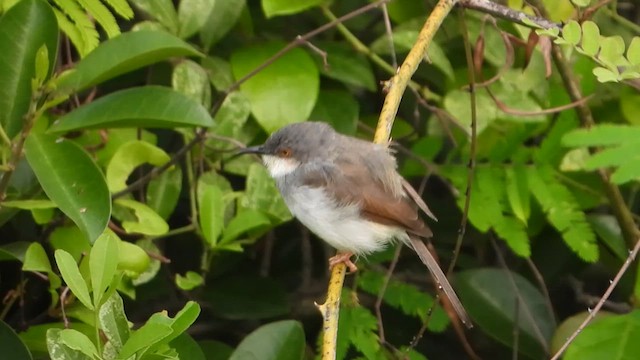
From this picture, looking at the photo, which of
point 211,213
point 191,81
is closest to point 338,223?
point 211,213

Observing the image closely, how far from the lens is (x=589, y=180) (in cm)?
319

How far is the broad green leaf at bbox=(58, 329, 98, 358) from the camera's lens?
5.67 ft

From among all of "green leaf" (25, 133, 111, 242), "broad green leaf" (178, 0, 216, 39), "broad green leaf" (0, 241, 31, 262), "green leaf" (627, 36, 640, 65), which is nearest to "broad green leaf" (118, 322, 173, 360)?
"green leaf" (25, 133, 111, 242)

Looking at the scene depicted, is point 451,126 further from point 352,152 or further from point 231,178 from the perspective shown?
point 231,178

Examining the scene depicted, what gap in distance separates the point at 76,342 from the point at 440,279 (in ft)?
4.52

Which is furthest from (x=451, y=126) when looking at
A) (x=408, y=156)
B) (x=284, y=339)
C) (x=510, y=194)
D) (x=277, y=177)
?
(x=284, y=339)

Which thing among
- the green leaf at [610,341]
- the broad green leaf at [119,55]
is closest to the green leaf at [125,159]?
the broad green leaf at [119,55]

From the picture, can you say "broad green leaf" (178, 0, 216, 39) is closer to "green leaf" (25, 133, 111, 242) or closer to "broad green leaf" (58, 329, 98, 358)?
"green leaf" (25, 133, 111, 242)

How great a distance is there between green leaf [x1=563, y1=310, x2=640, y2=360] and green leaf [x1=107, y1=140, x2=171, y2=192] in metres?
1.23

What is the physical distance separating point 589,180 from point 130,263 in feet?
4.93

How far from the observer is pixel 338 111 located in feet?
10.4

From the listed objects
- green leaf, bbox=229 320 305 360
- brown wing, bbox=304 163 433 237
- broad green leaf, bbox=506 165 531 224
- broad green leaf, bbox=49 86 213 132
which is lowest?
green leaf, bbox=229 320 305 360

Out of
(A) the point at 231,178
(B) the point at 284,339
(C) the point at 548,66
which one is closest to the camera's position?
(B) the point at 284,339

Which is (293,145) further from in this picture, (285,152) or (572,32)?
(572,32)
